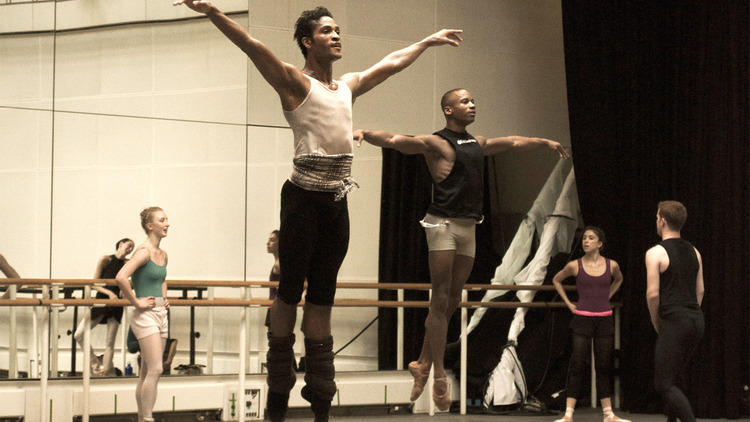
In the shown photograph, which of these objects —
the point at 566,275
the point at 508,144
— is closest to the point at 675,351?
the point at 508,144

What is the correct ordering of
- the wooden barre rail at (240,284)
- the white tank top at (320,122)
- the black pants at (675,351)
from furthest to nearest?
the wooden barre rail at (240,284) < the black pants at (675,351) < the white tank top at (320,122)

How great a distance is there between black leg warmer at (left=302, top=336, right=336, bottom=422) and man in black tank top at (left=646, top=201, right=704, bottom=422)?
8.81 ft

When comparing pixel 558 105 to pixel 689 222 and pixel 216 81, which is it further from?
pixel 216 81

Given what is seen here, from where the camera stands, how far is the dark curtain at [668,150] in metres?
8.68

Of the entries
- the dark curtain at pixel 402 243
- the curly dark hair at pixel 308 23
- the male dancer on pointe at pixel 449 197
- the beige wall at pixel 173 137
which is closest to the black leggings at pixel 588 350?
the dark curtain at pixel 402 243

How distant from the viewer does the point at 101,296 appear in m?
8.38

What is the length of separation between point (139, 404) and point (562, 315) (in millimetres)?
4262

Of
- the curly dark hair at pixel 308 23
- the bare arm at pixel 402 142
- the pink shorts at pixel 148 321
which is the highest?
the curly dark hair at pixel 308 23

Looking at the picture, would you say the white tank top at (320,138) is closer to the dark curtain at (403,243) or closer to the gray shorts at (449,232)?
the gray shorts at (449,232)

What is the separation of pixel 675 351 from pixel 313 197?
3.11 m

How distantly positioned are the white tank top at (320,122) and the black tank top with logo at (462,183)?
1.58m

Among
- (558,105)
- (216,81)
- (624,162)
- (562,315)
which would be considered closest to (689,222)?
(624,162)

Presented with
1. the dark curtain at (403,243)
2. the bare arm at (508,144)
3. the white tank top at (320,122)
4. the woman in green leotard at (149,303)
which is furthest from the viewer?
the dark curtain at (403,243)

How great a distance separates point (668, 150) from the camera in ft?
29.8
